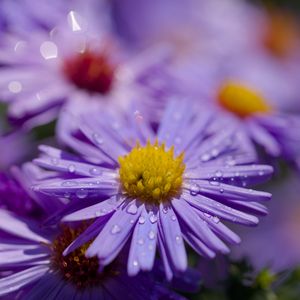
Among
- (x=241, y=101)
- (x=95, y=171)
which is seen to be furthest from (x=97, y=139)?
(x=241, y=101)

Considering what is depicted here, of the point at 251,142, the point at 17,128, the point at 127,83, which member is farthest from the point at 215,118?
the point at 17,128

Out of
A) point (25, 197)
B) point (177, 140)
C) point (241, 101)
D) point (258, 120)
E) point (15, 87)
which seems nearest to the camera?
point (25, 197)

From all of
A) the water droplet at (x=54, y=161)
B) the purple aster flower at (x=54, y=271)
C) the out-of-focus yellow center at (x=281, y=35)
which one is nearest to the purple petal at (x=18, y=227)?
the purple aster flower at (x=54, y=271)

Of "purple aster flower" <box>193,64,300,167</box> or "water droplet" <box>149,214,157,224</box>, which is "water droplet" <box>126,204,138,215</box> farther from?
"purple aster flower" <box>193,64,300,167</box>

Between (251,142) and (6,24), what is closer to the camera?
(251,142)

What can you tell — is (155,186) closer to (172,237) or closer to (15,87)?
(172,237)

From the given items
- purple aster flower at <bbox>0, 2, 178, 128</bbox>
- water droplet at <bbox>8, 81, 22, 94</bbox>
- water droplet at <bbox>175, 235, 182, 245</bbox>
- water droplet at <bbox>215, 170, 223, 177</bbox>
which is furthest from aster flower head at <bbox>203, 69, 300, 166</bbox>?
water droplet at <bbox>175, 235, 182, 245</bbox>

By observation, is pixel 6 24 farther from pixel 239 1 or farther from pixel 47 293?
pixel 239 1
